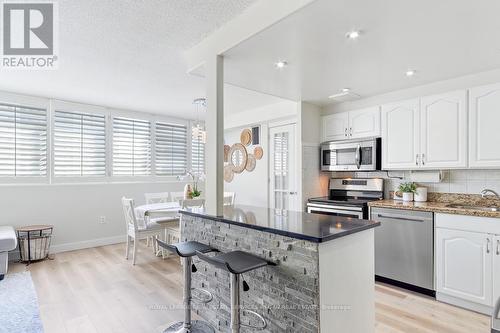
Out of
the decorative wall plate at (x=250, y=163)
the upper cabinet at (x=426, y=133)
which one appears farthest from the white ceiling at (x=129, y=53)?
the upper cabinet at (x=426, y=133)

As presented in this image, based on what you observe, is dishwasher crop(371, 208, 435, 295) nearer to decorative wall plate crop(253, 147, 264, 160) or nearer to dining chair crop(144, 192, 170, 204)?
decorative wall plate crop(253, 147, 264, 160)

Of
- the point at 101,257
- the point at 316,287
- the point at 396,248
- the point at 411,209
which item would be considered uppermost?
the point at 411,209

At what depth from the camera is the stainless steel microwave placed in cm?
349

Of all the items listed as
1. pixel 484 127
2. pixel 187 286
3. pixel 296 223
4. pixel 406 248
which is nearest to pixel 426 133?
pixel 484 127

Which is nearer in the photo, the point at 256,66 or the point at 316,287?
the point at 316,287

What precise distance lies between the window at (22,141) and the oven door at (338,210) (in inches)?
165

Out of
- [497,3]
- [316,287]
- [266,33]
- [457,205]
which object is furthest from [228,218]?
[457,205]

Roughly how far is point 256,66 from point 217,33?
52 cm

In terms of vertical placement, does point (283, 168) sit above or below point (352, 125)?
below

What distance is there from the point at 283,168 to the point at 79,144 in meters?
3.50

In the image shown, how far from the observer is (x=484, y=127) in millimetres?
2688

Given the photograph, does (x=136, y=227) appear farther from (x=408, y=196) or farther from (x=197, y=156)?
(x=408, y=196)

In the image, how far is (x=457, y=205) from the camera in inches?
119

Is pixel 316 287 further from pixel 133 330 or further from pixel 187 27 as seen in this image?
pixel 187 27
